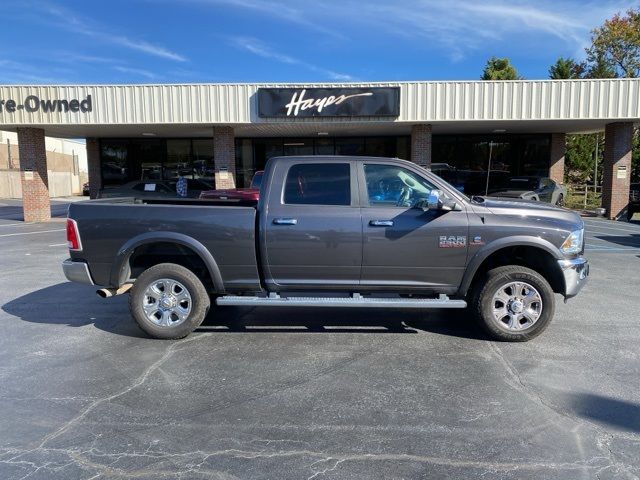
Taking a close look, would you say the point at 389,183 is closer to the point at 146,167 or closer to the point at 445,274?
the point at 445,274

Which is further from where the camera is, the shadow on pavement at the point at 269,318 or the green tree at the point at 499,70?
the green tree at the point at 499,70

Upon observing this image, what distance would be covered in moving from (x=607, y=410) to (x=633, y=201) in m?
17.9

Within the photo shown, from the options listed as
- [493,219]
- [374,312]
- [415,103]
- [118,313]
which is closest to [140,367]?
[118,313]

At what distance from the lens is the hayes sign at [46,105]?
17.1m

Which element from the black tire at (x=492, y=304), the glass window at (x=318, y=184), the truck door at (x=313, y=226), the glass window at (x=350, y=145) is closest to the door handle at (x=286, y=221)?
the truck door at (x=313, y=226)

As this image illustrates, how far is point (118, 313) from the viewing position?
659cm

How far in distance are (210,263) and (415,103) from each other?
13206mm

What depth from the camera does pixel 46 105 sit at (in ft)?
56.3

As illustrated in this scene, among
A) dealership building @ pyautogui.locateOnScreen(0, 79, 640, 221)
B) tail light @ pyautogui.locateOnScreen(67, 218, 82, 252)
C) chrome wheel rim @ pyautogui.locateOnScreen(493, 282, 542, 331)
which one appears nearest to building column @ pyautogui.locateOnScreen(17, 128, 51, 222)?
dealership building @ pyautogui.locateOnScreen(0, 79, 640, 221)

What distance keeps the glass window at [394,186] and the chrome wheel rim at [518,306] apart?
1.33m

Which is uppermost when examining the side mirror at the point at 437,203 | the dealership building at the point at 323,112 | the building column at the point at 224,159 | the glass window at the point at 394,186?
the dealership building at the point at 323,112

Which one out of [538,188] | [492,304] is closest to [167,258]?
[492,304]

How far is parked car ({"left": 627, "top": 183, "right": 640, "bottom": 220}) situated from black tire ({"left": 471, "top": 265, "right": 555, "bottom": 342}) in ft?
52.4

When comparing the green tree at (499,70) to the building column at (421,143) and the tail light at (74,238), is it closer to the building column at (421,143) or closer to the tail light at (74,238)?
the building column at (421,143)
